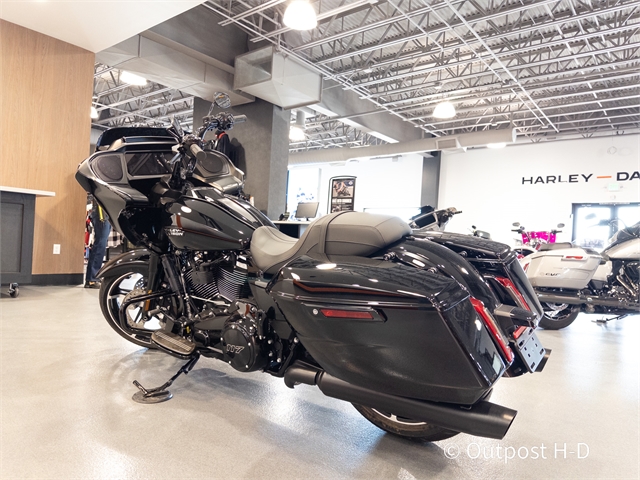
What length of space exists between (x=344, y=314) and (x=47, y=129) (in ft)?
17.3

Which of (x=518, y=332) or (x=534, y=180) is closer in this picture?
(x=518, y=332)

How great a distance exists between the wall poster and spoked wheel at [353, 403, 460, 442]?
4.79m

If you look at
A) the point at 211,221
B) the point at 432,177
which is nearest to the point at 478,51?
the point at 432,177

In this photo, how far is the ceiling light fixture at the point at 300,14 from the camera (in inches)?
177

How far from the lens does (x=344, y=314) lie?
1.14m

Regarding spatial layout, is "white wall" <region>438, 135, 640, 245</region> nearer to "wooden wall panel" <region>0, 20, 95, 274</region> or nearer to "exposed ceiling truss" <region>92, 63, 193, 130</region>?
"exposed ceiling truss" <region>92, 63, 193, 130</region>

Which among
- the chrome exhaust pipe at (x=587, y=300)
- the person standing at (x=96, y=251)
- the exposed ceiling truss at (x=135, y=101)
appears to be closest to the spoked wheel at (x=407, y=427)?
the chrome exhaust pipe at (x=587, y=300)

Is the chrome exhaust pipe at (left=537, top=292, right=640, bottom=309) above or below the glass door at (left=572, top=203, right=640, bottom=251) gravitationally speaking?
below

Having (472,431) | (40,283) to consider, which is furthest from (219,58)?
(472,431)

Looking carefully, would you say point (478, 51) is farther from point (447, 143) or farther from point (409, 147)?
point (409, 147)

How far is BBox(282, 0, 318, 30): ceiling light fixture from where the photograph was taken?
14.8 ft

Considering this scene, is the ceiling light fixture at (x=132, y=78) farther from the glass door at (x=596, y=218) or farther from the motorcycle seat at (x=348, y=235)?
the glass door at (x=596, y=218)

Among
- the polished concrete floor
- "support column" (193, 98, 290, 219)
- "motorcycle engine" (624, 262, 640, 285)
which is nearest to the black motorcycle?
the polished concrete floor

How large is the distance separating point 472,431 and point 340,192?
5412mm
